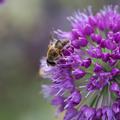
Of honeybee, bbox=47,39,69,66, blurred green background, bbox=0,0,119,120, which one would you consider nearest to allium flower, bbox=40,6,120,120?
honeybee, bbox=47,39,69,66

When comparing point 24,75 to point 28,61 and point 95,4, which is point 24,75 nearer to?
point 28,61

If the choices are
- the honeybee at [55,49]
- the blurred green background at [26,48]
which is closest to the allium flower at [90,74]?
the honeybee at [55,49]

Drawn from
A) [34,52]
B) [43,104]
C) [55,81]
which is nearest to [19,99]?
[43,104]

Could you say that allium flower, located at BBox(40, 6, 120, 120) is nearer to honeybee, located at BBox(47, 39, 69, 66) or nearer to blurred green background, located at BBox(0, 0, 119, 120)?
honeybee, located at BBox(47, 39, 69, 66)

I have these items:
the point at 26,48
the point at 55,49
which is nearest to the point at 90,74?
the point at 55,49

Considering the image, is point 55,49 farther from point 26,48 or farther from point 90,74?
point 26,48

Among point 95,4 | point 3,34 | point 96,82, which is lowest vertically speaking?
point 96,82
